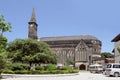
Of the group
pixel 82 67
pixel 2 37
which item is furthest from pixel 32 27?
pixel 2 37

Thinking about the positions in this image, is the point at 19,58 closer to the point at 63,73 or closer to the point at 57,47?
the point at 63,73

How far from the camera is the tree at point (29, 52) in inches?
2042

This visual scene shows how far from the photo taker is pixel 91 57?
11769cm

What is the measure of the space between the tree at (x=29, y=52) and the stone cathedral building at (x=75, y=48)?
6253 centimetres

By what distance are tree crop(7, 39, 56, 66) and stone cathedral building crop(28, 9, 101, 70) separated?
62.5m

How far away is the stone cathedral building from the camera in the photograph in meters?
118

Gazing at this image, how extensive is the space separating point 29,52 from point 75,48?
6930 centimetres

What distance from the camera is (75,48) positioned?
400ft

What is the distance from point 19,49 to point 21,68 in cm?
1095

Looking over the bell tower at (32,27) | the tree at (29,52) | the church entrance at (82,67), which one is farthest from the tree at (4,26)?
the bell tower at (32,27)

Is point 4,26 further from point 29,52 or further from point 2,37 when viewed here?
point 29,52

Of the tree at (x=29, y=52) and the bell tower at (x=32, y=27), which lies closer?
the tree at (x=29, y=52)

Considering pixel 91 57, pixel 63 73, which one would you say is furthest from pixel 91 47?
pixel 63 73

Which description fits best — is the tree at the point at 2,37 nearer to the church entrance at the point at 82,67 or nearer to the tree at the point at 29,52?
the tree at the point at 29,52
